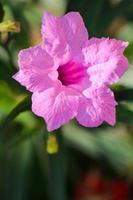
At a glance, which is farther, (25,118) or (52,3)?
(52,3)

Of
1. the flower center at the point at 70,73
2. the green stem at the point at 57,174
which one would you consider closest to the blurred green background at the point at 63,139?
the green stem at the point at 57,174

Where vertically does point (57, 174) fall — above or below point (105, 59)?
below

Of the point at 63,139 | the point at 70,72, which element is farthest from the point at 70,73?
the point at 63,139

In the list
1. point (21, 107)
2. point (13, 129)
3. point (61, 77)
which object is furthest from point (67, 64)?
point (13, 129)

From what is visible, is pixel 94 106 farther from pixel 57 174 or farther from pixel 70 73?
pixel 57 174

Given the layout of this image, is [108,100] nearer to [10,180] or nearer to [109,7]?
[109,7]

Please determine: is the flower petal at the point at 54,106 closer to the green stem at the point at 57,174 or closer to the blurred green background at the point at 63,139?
the blurred green background at the point at 63,139
